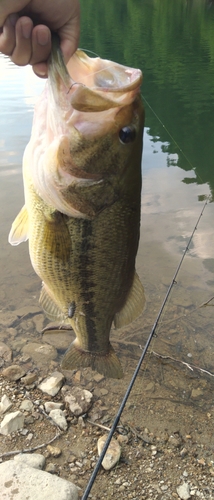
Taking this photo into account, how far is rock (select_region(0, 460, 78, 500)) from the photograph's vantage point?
2.53m

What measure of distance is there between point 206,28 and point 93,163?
118 ft

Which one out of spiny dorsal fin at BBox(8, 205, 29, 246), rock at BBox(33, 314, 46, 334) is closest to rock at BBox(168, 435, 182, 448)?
rock at BBox(33, 314, 46, 334)

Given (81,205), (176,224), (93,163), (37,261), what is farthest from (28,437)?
(176,224)

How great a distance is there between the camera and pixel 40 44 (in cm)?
166

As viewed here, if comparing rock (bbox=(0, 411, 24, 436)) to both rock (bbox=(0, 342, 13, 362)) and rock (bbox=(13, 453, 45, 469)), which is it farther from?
rock (bbox=(0, 342, 13, 362))

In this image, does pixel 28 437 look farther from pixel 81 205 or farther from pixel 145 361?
pixel 81 205

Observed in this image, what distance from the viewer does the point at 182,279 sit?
5.58 m

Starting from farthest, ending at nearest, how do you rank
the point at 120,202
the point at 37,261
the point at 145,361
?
the point at 145,361, the point at 37,261, the point at 120,202

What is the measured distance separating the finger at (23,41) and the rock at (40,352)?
298 cm

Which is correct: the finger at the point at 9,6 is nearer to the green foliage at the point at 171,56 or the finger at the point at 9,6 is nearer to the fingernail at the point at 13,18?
the fingernail at the point at 13,18

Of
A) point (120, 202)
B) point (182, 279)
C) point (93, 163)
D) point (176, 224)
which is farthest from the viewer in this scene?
point (176, 224)

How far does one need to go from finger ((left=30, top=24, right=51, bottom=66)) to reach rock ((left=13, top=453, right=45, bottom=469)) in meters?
2.52

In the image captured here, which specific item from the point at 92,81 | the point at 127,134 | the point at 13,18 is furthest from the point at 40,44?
the point at 127,134

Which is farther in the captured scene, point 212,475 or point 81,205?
point 212,475
